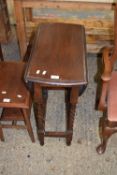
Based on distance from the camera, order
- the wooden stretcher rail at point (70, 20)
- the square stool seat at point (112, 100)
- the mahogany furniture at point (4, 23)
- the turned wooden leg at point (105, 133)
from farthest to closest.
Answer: the mahogany furniture at point (4, 23) → the wooden stretcher rail at point (70, 20) → the turned wooden leg at point (105, 133) → the square stool seat at point (112, 100)

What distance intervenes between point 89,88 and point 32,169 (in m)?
0.88

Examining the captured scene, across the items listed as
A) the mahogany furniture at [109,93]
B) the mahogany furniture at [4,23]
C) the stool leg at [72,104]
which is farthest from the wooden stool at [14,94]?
the mahogany furniture at [4,23]

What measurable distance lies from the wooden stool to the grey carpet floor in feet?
0.34

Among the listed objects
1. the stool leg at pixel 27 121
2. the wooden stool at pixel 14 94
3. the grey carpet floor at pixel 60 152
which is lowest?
the grey carpet floor at pixel 60 152

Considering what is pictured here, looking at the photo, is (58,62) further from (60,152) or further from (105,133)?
(60,152)

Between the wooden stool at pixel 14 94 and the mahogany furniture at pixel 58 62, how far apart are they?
11cm

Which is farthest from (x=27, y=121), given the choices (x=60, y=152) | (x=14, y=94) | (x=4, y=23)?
(x=4, y=23)

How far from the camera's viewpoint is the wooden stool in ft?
4.72

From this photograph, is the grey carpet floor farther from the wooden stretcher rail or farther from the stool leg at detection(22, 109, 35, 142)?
the wooden stretcher rail

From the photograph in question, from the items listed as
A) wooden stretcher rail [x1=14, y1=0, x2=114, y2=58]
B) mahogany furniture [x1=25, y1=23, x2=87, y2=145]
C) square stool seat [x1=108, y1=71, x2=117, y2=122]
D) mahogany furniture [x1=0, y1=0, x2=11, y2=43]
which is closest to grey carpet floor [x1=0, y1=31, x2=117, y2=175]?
mahogany furniture [x1=25, y1=23, x2=87, y2=145]

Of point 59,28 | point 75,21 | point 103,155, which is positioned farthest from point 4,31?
point 103,155

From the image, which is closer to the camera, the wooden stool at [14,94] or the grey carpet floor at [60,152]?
the wooden stool at [14,94]

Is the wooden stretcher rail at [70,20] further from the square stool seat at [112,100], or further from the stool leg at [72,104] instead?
the stool leg at [72,104]

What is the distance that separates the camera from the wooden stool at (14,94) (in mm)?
1438
